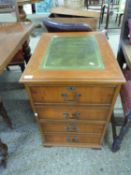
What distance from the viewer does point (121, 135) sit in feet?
3.68

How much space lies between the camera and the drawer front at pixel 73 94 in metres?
0.86

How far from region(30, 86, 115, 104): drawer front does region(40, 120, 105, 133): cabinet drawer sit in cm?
23

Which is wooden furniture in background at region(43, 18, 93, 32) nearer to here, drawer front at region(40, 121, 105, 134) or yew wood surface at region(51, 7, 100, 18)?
drawer front at region(40, 121, 105, 134)

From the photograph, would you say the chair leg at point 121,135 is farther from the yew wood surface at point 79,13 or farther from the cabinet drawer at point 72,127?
the yew wood surface at point 79,13

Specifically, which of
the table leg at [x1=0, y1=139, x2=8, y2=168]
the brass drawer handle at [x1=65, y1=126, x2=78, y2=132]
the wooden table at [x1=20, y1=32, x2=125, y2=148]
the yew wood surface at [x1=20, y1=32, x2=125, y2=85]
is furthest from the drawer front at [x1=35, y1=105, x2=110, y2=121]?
the table leg at [x1=0, y1=139, x2=8, y2=168]

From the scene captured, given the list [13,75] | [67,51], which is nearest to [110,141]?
[67,51]

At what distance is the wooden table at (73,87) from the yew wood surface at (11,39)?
0.52 ft

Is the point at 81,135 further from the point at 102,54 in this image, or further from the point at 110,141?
the point at 102,54

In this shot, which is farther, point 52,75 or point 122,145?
point 122,145

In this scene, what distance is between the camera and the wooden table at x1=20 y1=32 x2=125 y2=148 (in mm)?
826

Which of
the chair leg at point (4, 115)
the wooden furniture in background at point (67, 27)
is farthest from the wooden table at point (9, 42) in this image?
the wooden furniture in background at point (67, 27)

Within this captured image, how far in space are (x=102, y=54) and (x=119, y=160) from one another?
33.3 inches

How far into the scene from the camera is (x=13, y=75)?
7.43 ft

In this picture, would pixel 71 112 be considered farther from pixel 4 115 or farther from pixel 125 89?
pixel 4 115
